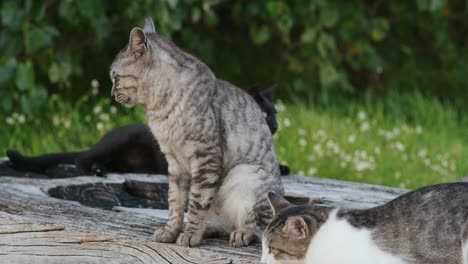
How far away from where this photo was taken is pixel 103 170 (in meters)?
5.39

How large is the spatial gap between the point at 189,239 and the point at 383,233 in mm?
893

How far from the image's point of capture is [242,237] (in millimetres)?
3975

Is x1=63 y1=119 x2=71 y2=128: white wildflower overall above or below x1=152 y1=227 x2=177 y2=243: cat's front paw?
above

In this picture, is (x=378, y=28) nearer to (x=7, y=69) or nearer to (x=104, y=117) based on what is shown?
(x=104, y=117)

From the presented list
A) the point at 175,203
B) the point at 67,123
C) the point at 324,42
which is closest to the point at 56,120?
the point at 67,123

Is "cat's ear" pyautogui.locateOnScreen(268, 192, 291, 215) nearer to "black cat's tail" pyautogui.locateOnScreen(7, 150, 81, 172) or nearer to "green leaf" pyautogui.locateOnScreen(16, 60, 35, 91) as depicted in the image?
"black cat's tail" pyautogui.locateOnScreen(7, 150, 81, 172)

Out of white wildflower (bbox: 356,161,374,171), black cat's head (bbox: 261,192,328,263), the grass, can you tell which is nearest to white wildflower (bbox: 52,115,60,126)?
the grass

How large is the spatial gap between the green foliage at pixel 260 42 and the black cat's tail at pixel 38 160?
3.31ft

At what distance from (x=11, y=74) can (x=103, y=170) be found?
1483 mm

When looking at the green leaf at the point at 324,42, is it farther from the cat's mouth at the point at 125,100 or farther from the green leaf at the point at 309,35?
the cat's mouth at the point at 125,100

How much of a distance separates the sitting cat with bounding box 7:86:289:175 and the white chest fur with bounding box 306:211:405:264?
6.57 ft

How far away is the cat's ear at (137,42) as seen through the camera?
3.83 m

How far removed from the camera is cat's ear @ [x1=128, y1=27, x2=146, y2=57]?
3832 mm

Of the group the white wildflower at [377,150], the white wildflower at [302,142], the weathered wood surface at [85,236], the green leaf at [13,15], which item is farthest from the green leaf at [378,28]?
the weathered wood surface at [85,236]
